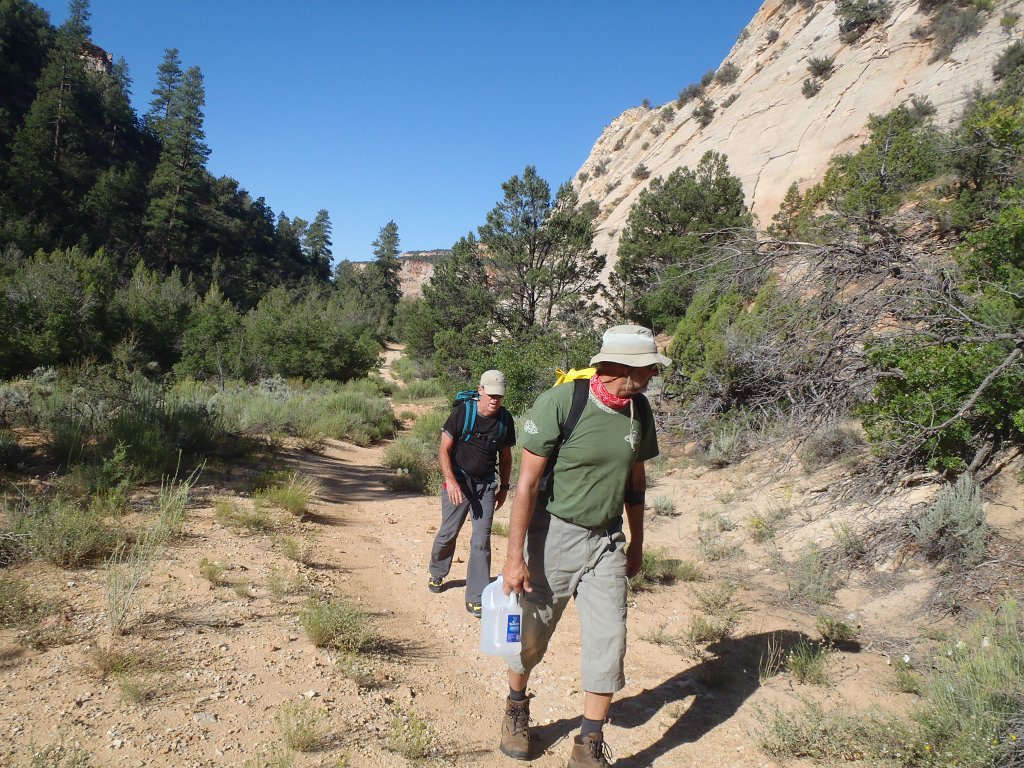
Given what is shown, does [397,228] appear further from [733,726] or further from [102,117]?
[733,726]

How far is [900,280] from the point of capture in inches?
215

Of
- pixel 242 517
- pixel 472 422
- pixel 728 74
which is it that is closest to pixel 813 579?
pixel 472 422

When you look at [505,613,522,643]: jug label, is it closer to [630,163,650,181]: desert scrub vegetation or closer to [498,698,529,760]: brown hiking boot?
[498,698,529,760]: brown hiking boot

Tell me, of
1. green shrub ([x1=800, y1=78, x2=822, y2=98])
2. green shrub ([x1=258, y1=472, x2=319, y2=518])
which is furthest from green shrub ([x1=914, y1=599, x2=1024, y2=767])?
green shrub ([x1=800, y1=78, x2=822, y2=98])

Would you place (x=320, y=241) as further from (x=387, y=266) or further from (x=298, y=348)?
(x=298, y=348)

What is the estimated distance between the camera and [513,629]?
257 centimetres

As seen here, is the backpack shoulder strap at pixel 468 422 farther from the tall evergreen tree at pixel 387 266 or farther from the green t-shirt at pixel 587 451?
the tall evergreen tree at pixel 387 266

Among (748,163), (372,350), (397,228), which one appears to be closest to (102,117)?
(397,228)

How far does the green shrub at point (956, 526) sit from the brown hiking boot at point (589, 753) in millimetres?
3558

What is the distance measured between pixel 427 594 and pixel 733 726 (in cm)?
246

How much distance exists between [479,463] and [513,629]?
1.82 metres

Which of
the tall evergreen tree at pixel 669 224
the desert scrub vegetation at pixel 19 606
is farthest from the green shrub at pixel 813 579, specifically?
the tall evergreen tree at pixel 669 224

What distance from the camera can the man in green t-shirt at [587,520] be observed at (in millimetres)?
2539

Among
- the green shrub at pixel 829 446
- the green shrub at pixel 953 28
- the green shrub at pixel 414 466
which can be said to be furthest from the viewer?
the green shrub at pixel 953 28
